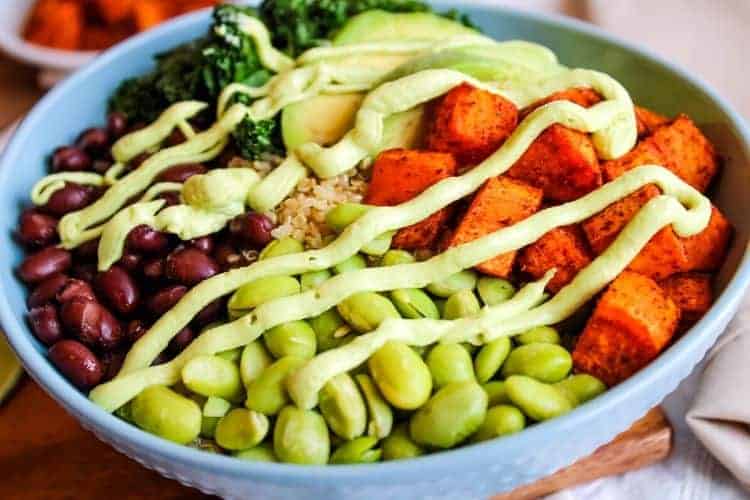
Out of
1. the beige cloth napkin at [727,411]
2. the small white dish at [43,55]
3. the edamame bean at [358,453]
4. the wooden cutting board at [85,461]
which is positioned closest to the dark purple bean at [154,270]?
the wooden cutting board at [85,461]

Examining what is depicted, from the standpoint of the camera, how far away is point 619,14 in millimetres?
2369

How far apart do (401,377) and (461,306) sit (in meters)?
0.17

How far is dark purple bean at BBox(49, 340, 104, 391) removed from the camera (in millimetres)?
1479

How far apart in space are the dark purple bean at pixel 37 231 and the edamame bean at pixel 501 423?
835 mm

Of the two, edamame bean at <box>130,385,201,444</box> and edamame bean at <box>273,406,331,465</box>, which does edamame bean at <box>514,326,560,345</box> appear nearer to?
edamame bean at <box>273,406,331,465</box>

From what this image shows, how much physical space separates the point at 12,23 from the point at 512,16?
1.46 metres

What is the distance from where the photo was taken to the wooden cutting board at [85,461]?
1630mm

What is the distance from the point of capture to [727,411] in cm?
161

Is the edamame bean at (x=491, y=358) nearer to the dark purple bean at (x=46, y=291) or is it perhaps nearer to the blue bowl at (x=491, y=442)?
the blue bowl at (x=491, y=442)

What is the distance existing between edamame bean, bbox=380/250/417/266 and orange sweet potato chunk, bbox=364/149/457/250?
3 cm

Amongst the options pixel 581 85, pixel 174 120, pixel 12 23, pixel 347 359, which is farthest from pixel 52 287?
pixel 12 23

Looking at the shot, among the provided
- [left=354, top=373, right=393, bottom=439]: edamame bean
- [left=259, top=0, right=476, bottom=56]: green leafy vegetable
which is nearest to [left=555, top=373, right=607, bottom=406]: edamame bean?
[left=354, top=373, right=393, bottom=439]: edamame bean

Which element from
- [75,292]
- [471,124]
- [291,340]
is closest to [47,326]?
[75,292]

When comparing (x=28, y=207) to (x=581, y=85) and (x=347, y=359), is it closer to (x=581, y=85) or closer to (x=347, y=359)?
(x=347, y=359)
